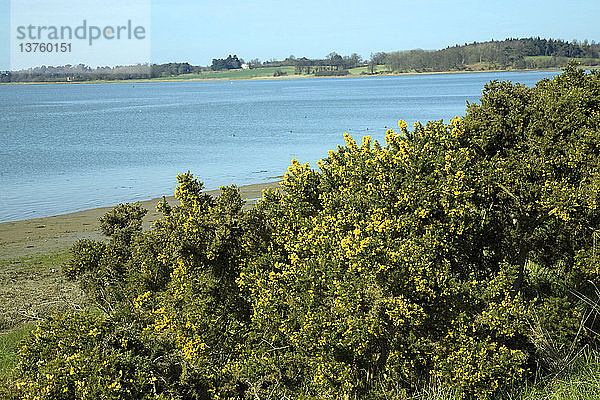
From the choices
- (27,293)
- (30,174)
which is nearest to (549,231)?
(27,293)

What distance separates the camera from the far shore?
95.7 ft

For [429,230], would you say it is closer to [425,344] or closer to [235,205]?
[425,344]

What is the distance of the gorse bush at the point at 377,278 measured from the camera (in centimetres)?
1016

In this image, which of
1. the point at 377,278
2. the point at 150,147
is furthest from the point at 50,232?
the point at 150,147

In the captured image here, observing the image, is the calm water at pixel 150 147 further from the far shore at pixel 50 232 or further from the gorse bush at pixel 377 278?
the gorse bush at pixel 377 278

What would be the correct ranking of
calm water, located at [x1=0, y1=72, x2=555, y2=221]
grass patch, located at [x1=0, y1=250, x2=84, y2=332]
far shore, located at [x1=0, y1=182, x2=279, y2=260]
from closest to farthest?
grass patch, located at [x1=0, y1=250, x2=84, y2=332]
far shore, located at [x1=0, y1=182, x2=279, y2=260]
calm water, located at [x1=0, y1=72, x2=555, y2=221]

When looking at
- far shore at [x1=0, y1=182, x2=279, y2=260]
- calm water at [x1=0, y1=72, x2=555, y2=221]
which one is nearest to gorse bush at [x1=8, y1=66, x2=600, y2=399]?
far shore at [x1=0, y1=182, x2=279, y2=260]

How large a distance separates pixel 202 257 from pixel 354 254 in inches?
139

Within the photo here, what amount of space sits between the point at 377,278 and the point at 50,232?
2606 centimetres

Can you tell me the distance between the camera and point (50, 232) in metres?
32.0

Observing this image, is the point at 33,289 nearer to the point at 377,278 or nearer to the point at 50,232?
the point at 50,232

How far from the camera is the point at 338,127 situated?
247 feet

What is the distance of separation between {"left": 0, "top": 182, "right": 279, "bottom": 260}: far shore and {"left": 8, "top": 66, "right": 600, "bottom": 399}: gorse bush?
16594mm

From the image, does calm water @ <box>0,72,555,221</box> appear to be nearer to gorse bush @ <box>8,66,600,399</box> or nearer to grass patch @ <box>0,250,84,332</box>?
grass patch @ <box>0,250,84,332</box>
